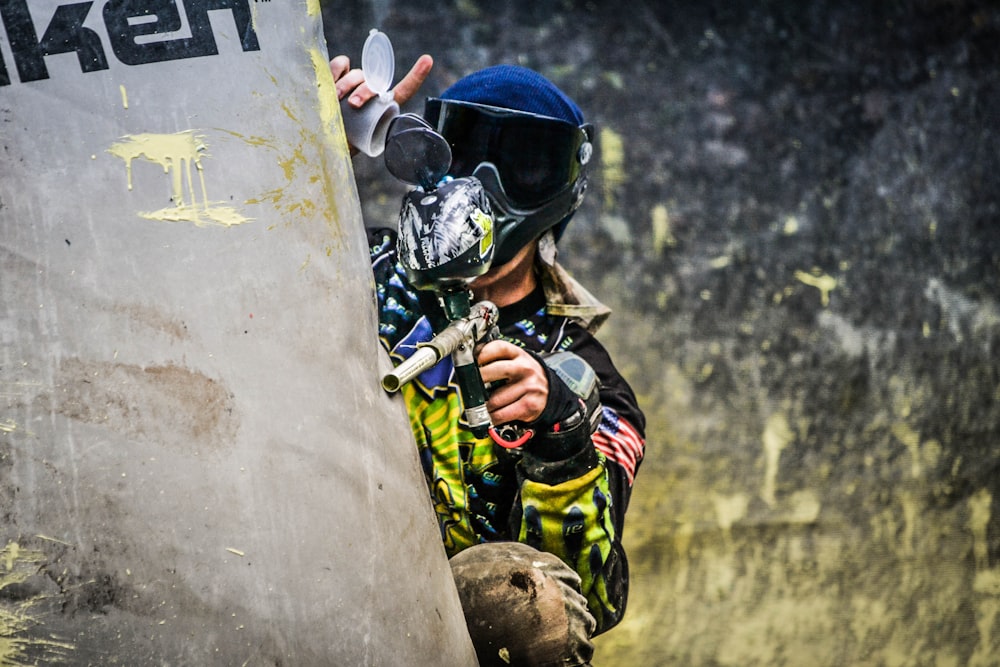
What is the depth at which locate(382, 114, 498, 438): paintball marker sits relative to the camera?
4.25ft

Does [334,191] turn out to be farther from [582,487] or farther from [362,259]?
[582,487]

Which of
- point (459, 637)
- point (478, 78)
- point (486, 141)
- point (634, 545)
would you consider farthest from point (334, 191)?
point (634, 545)

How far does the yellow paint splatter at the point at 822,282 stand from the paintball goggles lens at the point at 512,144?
1.18 meters

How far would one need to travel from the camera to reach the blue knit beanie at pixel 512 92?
1.75 meters

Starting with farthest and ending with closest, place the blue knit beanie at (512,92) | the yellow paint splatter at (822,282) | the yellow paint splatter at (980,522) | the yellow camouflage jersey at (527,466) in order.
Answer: the yellow paint splatter at (980,522), the yellow paint splatter at (822,282), the blue knit beanie at (512,92), the yellow camouflage jersey at (527,466)

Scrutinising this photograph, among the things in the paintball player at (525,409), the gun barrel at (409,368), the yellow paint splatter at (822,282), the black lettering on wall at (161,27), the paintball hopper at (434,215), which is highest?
the black lettering on wall at (161,27)

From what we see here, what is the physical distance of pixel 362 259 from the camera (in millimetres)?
1070

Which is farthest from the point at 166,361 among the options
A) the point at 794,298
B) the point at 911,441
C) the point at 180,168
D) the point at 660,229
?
the point at 911,441

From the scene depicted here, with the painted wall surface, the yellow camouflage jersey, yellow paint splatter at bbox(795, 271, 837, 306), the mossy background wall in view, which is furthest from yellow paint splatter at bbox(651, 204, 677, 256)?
the painted wall surface

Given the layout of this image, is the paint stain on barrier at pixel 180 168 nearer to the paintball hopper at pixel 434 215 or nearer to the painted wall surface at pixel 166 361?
the painted wall surface at pixel 166 361

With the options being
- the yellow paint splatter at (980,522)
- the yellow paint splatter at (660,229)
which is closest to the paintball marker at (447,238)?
the yellow paint splatter at (660,229)

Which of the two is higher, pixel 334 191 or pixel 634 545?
pixel 334 191

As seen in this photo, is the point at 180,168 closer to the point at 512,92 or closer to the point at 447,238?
the point at 447,238

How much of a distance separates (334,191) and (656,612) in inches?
77.2
